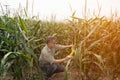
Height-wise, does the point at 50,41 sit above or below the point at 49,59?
above

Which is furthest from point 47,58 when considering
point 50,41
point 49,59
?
point 50,41

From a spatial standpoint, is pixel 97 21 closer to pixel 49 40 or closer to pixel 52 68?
pixel 49 40

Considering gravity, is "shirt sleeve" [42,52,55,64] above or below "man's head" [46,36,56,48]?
below

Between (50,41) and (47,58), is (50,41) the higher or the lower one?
the higher one

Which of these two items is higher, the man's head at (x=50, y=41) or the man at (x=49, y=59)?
the man's head at (x=50, y=41)

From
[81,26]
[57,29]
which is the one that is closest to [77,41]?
[81,26]

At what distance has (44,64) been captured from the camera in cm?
476

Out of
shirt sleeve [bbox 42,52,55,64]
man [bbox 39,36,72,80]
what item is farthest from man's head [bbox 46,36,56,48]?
shirt sleeve [bbox 42,52,55,64]

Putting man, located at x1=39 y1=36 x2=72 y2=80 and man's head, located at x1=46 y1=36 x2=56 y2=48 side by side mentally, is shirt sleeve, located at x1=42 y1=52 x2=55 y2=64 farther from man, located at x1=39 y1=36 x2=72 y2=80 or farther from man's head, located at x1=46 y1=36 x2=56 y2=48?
man's head, located at x1=46 y1=36 x2=56 y2=48

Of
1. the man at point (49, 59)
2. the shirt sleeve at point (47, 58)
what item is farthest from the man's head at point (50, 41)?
the shirt sleeve at point (47, 58)

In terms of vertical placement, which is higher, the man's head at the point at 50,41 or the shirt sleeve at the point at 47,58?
the man's head at the point at 50,41

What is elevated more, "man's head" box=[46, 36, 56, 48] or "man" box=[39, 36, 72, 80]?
"man's head" box=[46, 36, 56, 48]

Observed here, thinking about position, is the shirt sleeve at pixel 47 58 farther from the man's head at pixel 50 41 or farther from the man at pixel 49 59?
the man's head at pixel 50 41

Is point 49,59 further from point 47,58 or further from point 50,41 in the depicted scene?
point 50,41
